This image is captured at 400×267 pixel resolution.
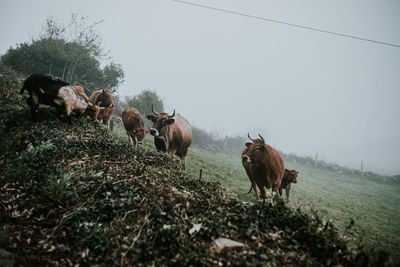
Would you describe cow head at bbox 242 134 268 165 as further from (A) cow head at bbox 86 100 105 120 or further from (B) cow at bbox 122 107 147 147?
(A) cow head at bbox 86 100 105 120

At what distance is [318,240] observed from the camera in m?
2.70

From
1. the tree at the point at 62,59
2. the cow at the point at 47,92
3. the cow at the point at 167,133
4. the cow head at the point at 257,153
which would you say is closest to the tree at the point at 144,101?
the tree at the point at 62,59

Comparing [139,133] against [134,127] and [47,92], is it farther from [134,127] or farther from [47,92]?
[47,92]

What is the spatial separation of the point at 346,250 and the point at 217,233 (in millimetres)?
1808

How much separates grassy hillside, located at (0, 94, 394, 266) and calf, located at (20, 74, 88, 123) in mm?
1335

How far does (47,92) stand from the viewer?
17.2 feet

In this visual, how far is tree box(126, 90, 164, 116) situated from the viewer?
70.6 feet

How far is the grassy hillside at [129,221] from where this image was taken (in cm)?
236

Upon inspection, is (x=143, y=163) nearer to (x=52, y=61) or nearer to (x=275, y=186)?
(x=275, y=186)

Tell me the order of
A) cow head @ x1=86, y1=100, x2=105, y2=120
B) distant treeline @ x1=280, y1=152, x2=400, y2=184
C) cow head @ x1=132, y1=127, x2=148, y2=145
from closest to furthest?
cow head @ x1=86, y1=100, x2=105, y2=120 < cow head @ x1=132, y1=127, x2=148, y2=145 < distant treeline @ x1=280, y1=152, x2=400, y2=184

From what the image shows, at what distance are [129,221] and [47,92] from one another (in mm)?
4809

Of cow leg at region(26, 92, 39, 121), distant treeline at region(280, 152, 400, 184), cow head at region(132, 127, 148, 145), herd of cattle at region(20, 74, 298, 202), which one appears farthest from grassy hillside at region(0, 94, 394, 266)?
distant treeline at region(280, 152, 400, 184)

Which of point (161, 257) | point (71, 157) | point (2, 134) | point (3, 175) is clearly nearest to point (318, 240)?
point (161, 257)

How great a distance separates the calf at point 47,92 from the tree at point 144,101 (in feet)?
52.9
